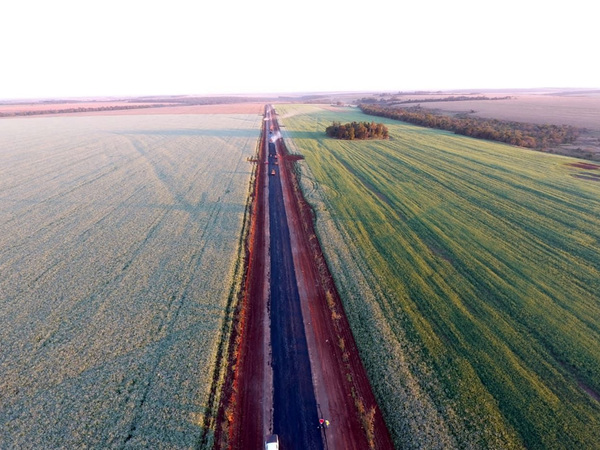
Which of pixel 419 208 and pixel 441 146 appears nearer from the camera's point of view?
pixel 419 208

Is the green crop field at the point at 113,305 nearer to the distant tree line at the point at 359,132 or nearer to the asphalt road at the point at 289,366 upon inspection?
the asphalt road at the point at 289,366

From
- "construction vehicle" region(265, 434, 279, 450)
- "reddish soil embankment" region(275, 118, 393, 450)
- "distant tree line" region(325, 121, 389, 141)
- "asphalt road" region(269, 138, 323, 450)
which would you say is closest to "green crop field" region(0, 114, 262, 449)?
"construction vehicle" region(265, 434, 279, 450)

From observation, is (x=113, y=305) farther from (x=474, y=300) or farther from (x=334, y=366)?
(x=474, y=300)

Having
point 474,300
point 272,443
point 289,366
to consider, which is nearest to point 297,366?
point 289,366

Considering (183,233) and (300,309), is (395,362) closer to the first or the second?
(300,309)

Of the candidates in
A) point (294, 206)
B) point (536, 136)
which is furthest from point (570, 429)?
point (536, 136)

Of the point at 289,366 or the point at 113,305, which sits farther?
the point at 113,305

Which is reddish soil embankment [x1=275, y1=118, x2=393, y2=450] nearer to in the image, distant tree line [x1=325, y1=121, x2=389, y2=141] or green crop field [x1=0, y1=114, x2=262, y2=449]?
green crop field [x1=0, y1=114, x2=262, y2=449]
